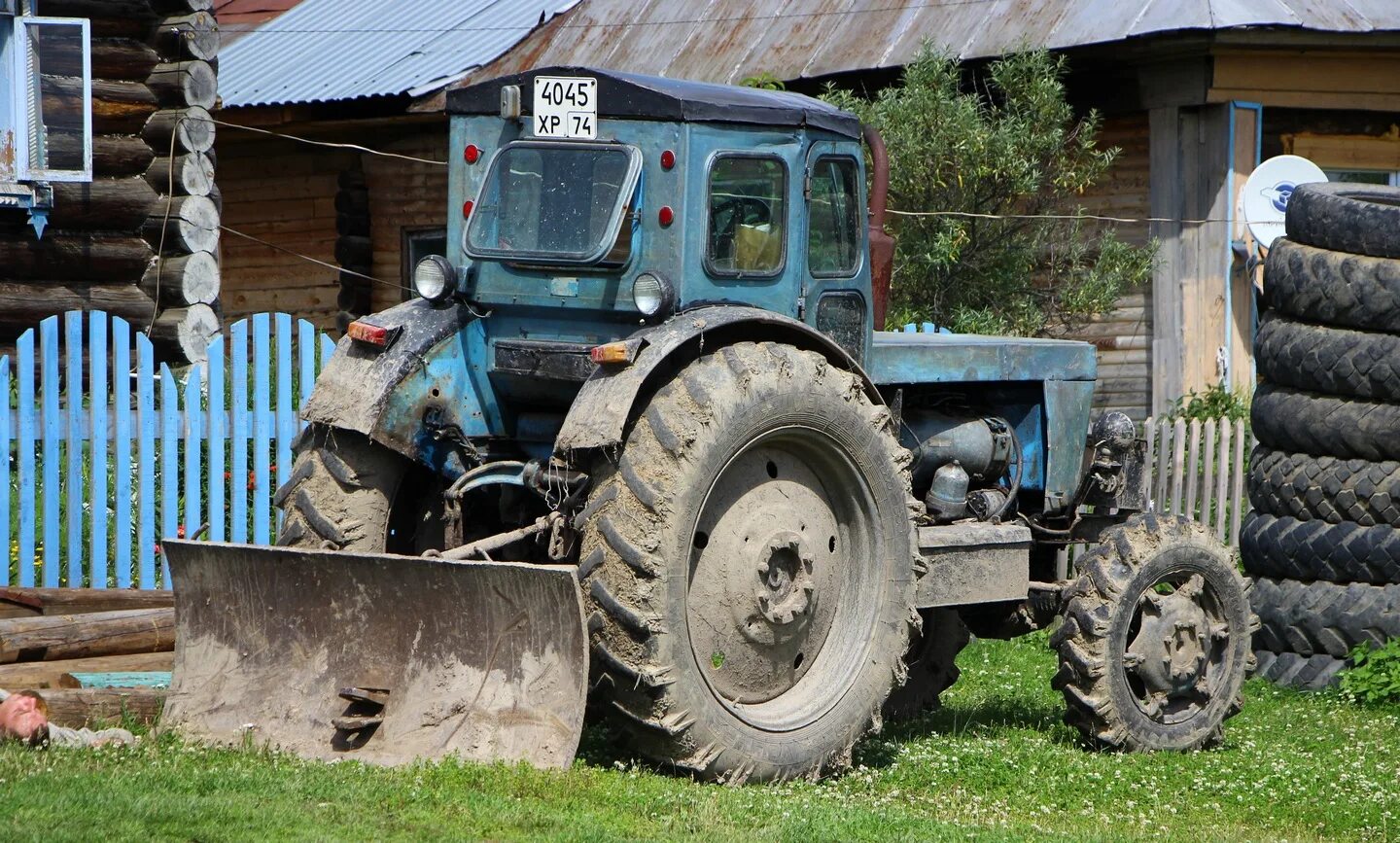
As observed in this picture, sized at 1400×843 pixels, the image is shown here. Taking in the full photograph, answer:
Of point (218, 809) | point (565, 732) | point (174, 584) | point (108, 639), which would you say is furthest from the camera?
point (108, 639)

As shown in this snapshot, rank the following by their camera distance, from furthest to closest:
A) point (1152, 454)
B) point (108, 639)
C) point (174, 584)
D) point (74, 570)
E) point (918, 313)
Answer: point (918, 313) < point (1152, 454) < point (74, 570) < point (108, 639) < point (174, 584)

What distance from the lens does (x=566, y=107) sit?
6.40 m

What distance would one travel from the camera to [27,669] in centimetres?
684

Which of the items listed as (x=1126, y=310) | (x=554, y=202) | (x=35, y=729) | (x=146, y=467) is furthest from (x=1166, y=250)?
(x=35, y=729)

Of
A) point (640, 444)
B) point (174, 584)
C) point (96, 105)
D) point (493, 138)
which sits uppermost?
point (96, 105)

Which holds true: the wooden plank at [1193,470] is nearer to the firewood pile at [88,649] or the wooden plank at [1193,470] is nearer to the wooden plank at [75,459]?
the firewood pile at [88,649]

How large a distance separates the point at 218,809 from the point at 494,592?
121cm

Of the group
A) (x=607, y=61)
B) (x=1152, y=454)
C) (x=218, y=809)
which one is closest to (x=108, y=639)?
(x=218, y=809)

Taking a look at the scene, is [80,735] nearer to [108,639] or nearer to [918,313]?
[108,639]

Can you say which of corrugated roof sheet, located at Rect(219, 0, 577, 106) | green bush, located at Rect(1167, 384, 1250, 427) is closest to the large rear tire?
green bush, located at Rect(1167, 384, 1250, 427)

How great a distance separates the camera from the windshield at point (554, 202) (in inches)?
247

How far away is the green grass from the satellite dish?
6.47 metres

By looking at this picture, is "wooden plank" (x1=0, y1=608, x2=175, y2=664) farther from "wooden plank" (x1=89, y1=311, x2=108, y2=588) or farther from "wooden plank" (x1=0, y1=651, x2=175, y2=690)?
"wooden plank" (x1=89, y1=311, x2=108, y2=588)

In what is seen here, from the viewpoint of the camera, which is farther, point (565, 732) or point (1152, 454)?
point (1152, 454)
